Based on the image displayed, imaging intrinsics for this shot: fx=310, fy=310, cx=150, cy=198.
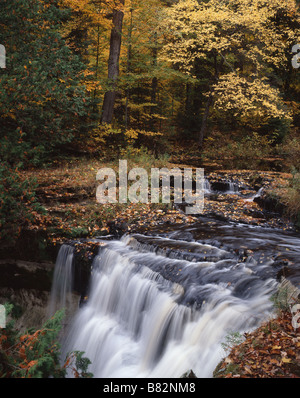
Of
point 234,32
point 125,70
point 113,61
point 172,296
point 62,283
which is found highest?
point 234,32

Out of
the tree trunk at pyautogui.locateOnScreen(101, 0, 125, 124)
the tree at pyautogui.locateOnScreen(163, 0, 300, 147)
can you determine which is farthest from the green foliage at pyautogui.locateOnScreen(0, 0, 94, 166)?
the tree at pyautogui.locateOnScreen(163, 0, 300, 147)

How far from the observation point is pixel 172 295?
6.37 m

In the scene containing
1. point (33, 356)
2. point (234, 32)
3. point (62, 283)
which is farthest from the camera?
point (234, 32)

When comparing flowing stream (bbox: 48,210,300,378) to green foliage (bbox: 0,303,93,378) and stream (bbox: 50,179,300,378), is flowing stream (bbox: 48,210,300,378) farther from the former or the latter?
green foliage (bbox: 0,303,93,378)

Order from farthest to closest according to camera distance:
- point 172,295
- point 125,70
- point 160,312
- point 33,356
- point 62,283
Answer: point 125,70
point 62,283
point 172,295
point 160,312
point 33,356

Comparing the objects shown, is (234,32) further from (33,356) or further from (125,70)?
(33,356)

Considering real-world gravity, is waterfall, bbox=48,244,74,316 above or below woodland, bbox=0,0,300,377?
below

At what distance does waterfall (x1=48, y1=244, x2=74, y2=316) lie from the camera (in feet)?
26.6

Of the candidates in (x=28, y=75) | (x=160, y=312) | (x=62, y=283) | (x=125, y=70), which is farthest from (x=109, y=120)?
(x=160, y=312)

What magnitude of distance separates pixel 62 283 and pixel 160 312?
327 cm

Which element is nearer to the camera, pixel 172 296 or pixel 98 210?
pixel 172 296

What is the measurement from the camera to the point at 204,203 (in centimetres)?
1193

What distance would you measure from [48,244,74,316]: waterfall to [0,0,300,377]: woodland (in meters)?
0.68

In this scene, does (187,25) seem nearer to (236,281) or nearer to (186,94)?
(186,94)
